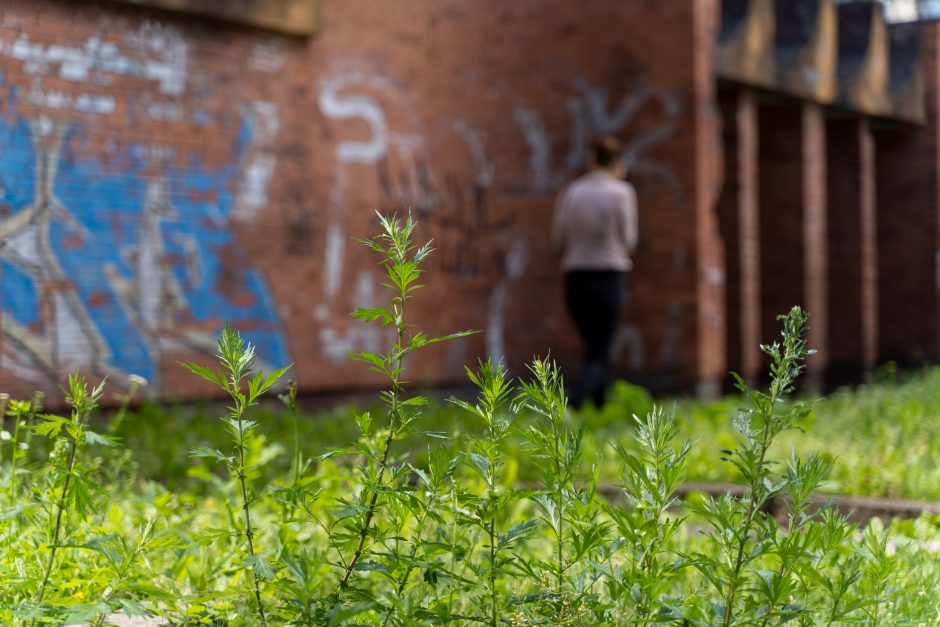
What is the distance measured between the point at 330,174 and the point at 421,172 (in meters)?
1.05

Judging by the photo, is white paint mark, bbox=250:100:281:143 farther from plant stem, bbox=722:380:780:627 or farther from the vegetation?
plant stem, bbox=722:380:780:627

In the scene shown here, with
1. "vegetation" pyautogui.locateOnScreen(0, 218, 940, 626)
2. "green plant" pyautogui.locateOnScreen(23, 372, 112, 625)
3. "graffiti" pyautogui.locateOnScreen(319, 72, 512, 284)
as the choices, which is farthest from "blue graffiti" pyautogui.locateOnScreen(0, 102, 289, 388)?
"green plant" pyautogui.locateOnScreen(23, 372, 112, 625)

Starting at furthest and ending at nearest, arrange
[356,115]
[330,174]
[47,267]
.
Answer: [356,115], [330,174], [47,267]

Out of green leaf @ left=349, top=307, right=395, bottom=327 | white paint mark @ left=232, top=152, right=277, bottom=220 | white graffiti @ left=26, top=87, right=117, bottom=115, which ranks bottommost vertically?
green leaf @ left=349, top=307, right=395, bottom=327

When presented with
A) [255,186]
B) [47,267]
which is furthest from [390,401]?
[255,186]

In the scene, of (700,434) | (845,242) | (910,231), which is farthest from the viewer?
(910,231)

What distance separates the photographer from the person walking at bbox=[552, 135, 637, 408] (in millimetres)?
8234

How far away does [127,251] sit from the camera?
7.83m

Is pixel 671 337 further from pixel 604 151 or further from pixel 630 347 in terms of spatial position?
pixel 604 151

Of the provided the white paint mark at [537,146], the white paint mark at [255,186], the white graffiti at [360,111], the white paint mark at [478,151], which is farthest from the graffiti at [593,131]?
the white paint mark at [255,186]

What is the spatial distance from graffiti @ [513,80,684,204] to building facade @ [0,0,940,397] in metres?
0.03

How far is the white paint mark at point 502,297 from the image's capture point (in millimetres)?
10648

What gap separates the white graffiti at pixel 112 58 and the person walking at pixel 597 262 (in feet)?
9.79

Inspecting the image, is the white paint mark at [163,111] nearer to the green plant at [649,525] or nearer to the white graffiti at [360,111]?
the white graffiti at [360,111]
